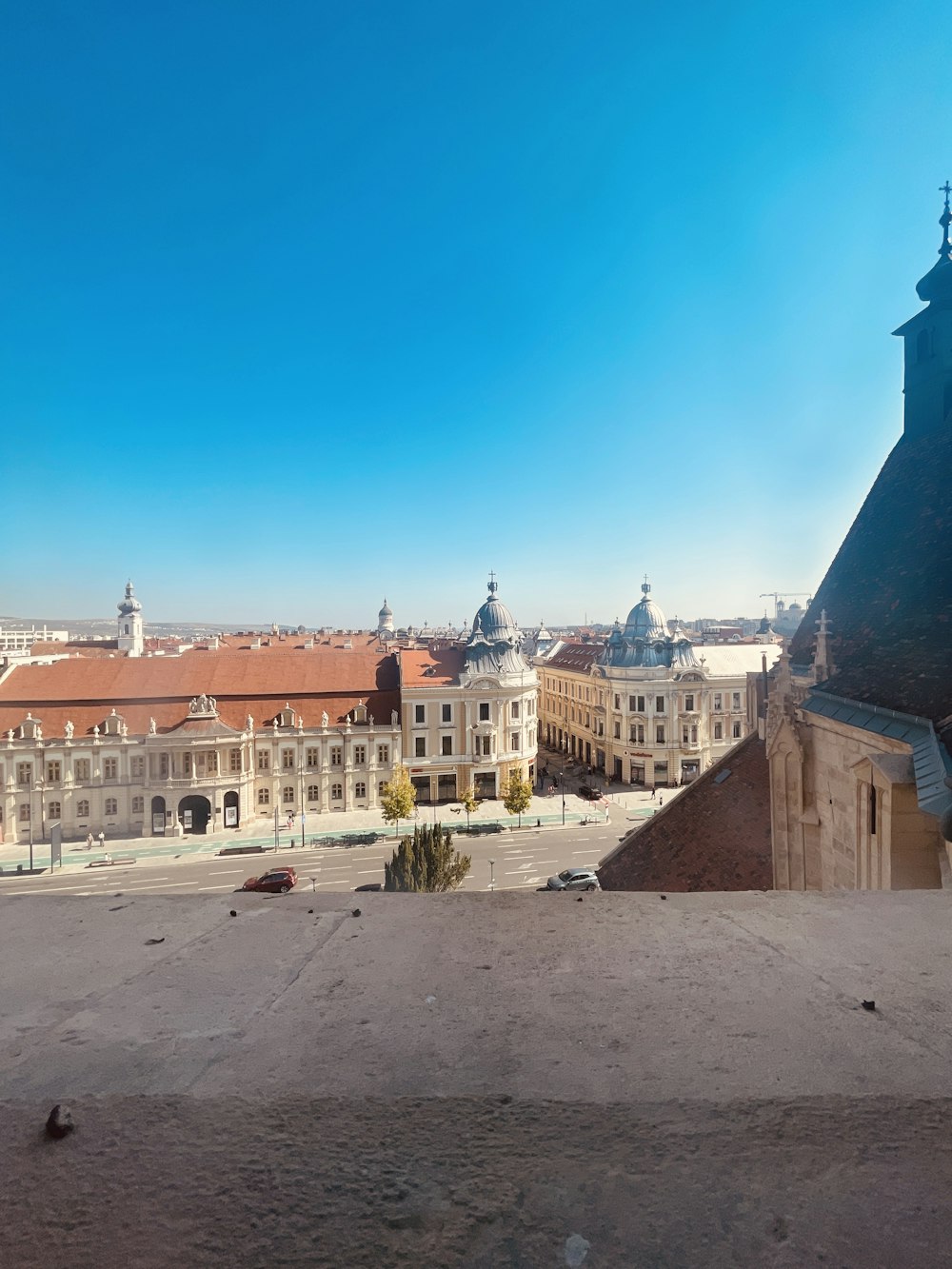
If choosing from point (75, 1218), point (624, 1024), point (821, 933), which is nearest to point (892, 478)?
point (821, 933)

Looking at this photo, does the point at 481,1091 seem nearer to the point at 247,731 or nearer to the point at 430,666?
the point at 247,731

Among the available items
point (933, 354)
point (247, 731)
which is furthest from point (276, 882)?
point (933, 354)

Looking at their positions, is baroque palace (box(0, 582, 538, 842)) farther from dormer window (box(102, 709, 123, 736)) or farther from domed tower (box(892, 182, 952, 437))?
domed tower (box(892, 182, 952, 437))

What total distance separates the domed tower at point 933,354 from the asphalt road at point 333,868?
24726mm

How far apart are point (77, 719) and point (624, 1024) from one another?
158 feet

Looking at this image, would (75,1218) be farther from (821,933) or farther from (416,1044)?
(821,933)

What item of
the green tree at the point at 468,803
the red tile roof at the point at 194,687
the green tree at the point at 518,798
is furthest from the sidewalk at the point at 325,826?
the red tile roof at the point at 194,687

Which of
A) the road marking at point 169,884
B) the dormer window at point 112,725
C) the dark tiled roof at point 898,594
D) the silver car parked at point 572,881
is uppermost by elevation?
the dark tiled roof at point 898,594

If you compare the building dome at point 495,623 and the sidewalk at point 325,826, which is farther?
the building dome at point 495,623

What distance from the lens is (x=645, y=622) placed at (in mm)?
54500

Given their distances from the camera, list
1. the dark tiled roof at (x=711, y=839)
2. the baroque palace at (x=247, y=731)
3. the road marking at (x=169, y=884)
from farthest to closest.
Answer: the baroque palace at (x=247, y=731) → the road marking at (x=169, y=884) → the dark tiled roof at (x=711, y=839)

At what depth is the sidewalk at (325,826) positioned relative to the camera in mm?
36625

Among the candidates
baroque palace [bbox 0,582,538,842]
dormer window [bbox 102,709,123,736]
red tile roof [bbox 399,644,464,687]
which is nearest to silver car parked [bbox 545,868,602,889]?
baroque palace [bbox 0,582,538,842]

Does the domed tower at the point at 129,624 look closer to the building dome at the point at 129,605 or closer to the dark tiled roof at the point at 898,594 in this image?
the building dome at the point at 129,605
